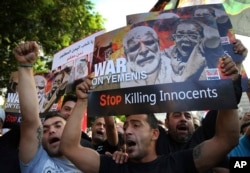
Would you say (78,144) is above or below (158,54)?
below

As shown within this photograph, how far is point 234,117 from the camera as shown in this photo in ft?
8.58

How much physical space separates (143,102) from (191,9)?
782mm

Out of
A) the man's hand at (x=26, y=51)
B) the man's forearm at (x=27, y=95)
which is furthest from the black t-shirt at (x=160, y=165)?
the man's hand at (x=26, y=51)

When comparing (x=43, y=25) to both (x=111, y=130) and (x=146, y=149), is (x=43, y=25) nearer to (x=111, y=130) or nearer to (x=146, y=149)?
(x=111, y=130)

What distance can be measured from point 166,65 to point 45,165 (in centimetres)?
122

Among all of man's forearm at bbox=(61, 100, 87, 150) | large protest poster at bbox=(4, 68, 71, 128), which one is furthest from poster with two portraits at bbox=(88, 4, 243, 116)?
large protest poster at bbox=(4, 68, 71, 128)

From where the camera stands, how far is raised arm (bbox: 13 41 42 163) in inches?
115

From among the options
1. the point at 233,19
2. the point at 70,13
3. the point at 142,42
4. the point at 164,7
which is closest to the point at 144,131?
the point at 142,42

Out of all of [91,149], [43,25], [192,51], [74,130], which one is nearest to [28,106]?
[74,130]

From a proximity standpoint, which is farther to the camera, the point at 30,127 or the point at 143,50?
the point at 30,127

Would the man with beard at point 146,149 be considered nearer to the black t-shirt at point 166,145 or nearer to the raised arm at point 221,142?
the raised arm at point 221,142

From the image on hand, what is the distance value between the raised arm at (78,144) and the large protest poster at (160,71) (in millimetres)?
92

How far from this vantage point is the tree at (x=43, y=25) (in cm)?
978

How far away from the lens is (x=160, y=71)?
271cm
